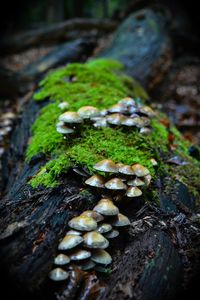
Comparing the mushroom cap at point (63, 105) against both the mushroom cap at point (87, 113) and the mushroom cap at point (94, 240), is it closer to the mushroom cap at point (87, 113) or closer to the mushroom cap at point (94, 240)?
the mushroom cap at point (87, 113)

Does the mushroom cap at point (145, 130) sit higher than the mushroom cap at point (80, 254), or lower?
lower

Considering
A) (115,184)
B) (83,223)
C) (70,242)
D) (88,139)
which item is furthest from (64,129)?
(70,242)

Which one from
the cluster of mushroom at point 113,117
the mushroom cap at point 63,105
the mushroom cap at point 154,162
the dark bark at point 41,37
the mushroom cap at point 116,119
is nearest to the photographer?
the mushroom cap at point 154,162

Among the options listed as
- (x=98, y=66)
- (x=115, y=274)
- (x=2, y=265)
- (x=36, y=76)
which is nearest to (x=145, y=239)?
(x=115, y=274)

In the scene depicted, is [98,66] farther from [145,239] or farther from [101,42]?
[101,42]

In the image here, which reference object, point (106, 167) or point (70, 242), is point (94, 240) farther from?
point (106, 167)

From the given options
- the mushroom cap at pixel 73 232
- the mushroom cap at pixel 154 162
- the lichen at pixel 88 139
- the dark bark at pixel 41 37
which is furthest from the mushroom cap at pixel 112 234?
the dark bark at pixel 41 37

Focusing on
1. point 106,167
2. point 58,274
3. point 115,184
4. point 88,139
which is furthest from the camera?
point 88,139
